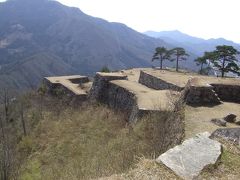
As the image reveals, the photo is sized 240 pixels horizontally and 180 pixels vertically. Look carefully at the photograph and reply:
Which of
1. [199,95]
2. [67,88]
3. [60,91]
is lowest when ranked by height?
[60,91]

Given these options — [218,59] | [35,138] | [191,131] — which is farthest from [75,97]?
[191,131]

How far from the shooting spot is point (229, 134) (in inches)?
331

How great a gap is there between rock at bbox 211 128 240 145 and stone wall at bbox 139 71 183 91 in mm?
16178

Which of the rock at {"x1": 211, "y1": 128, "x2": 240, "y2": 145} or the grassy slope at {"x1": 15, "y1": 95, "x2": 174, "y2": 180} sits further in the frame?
the grassy slope at {"x1": 15, "y1": 95, "x2": 174, "y2": 180}

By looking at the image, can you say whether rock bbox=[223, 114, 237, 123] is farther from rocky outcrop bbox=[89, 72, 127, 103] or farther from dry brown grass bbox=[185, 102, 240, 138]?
rocky outcrop bbox=[89, 72, 127, 103]

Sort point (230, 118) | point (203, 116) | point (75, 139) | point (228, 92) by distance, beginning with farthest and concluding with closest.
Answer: point (75, 139)
point (228, 92)
point (203, 116)
point (230, 118)

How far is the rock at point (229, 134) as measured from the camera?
820cm

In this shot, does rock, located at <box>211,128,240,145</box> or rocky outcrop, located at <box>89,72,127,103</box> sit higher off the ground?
rock, located at <box>211,128,240,145</box>

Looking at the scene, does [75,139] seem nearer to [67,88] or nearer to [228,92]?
[228,92]

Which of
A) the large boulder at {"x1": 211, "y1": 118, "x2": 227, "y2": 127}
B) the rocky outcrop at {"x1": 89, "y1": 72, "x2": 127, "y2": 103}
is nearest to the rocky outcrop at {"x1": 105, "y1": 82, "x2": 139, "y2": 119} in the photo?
the rocky outcrop at {"x1": 89, "y1": 72, "x2": 127, "y2": 103}

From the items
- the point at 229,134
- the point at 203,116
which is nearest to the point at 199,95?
the point at 203,116

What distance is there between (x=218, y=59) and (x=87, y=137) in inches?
927

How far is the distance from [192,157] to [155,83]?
23230 mm

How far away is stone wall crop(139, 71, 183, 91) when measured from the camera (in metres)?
26.3
